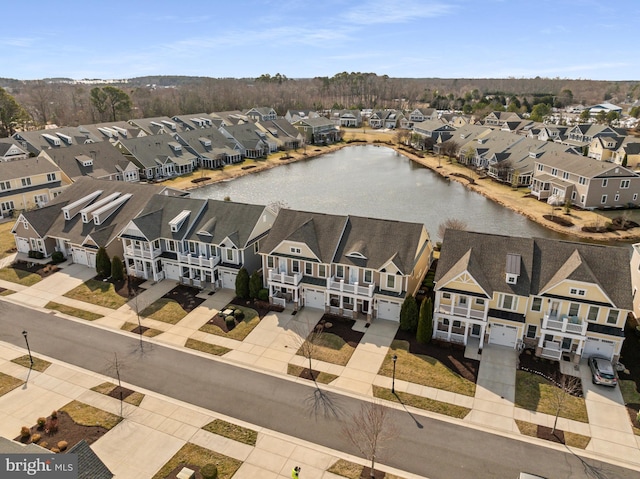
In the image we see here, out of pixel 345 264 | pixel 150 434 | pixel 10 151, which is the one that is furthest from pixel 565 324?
pixel 10 151

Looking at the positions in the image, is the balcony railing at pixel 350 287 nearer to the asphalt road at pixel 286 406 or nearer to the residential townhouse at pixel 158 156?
the asphalt road at pixel 286 406

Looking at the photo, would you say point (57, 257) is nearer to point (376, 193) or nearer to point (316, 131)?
point (376, 193)

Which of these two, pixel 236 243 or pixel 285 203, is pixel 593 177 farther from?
pixel 236 243

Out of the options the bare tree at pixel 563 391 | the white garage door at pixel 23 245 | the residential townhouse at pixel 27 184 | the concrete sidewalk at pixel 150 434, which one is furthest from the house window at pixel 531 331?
the residential townhouse at pixel 27 184

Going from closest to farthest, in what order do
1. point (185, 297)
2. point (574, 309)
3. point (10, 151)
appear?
point (574, 309) < point (185, 297) < point (10, 151)

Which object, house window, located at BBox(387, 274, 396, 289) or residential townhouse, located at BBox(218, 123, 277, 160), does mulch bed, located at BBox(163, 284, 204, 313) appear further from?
residential townhouse, located at BBox(218, 123, 277, 160)

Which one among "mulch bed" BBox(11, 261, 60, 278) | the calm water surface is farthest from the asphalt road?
the calm water surface

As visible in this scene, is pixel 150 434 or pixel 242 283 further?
pixel 242 283
